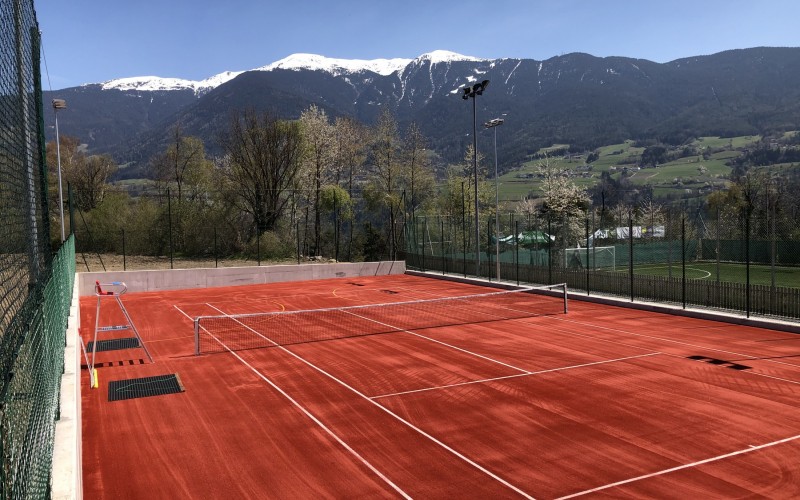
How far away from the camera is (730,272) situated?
41844 mm

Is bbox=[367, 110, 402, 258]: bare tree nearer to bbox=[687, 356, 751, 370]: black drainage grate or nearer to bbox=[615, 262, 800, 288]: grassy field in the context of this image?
bbox=[615, 262, 800, 288]: grassy field

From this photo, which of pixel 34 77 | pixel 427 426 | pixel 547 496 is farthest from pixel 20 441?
pixel 34 77

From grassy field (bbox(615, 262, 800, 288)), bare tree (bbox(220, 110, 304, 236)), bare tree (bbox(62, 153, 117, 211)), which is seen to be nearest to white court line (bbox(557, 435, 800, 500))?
grassy field (bbox(615, 262, 800, 288))

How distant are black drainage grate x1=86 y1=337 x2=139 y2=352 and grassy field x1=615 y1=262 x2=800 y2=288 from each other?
2758 centimetres

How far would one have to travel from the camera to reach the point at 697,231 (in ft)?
149

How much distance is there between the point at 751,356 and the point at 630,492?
10.1 metres

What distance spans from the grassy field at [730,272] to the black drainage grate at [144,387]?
28925 millimetres

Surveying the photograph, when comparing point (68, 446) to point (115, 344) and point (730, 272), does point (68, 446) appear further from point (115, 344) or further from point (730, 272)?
point (730, 272)

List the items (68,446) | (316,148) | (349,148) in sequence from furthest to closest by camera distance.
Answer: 1. (349,148)
2. (316,148)
3. (68,446)

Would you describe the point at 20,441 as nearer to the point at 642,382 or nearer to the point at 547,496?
the point at 547,496

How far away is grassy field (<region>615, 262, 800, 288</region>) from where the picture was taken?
35912mm

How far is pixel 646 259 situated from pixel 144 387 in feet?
130

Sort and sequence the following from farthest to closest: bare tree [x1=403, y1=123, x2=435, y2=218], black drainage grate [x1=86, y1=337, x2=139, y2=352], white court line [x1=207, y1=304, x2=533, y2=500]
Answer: bare tree [x1=403, y1=123, x2=435, y2=218], black drainage grate [x1=86, y1=337, x2=139, y2=352], white court line [x1=207, y1=304, x2=533, y2=500]

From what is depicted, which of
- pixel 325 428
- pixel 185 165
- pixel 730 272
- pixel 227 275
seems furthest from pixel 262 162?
pixel 325 428
